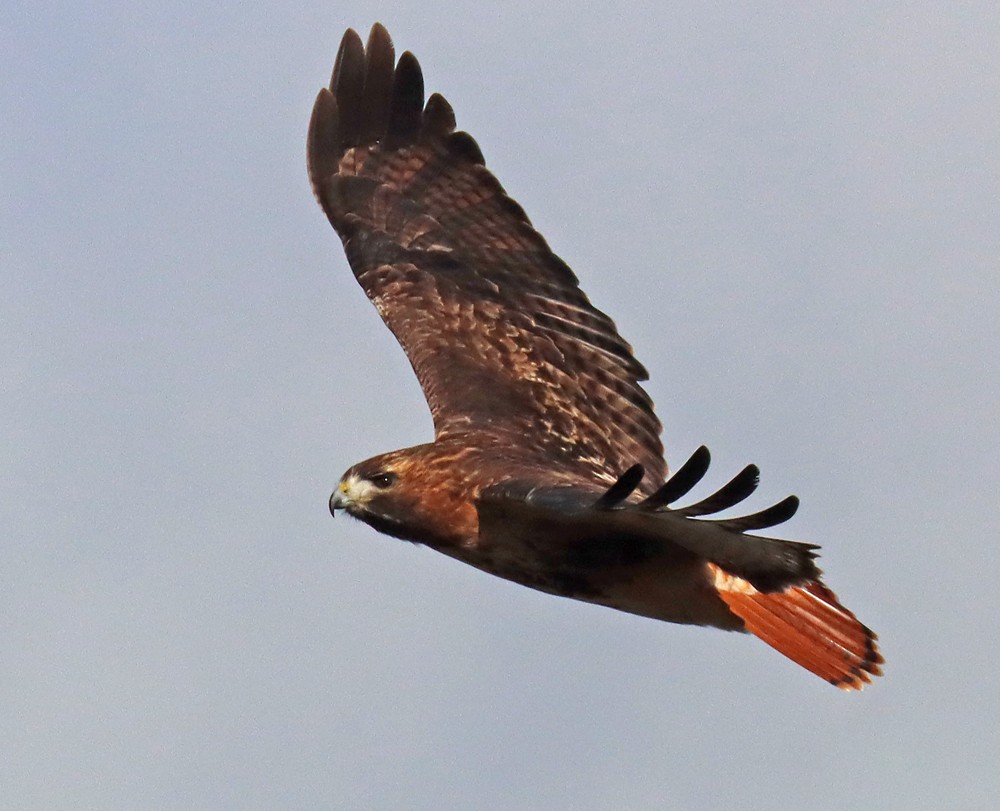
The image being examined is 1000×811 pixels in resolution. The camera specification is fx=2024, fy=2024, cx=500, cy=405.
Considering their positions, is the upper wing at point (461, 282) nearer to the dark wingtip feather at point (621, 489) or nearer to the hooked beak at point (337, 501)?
the hooked beak at point (337, 501)

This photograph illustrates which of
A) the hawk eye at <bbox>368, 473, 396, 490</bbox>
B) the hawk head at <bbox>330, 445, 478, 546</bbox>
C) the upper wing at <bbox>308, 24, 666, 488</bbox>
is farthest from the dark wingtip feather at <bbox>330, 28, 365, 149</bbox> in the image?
the hawk eye at <bbox>368, 473, 396, 490</bbox>

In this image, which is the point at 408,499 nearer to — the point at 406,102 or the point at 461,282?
the point at 461,282

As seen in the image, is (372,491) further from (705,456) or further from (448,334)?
(705,456)

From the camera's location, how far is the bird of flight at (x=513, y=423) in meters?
8.27

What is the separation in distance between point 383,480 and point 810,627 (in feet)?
6.46

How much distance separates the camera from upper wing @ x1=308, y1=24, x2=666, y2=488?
32.9 feet

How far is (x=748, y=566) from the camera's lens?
8445 millimetres

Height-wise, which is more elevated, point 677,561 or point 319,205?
point 319,205

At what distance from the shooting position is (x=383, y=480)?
895 centimetres

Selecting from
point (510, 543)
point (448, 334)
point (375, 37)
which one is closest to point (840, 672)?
point (510, 543)

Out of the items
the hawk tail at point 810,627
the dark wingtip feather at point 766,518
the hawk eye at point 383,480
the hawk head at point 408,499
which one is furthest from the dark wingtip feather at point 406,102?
the dark wingtip feather at point 766,518

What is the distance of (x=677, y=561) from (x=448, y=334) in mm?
2524

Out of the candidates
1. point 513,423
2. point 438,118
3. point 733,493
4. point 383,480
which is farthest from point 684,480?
point 438,118

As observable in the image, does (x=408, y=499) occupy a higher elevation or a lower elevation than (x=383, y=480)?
lower
